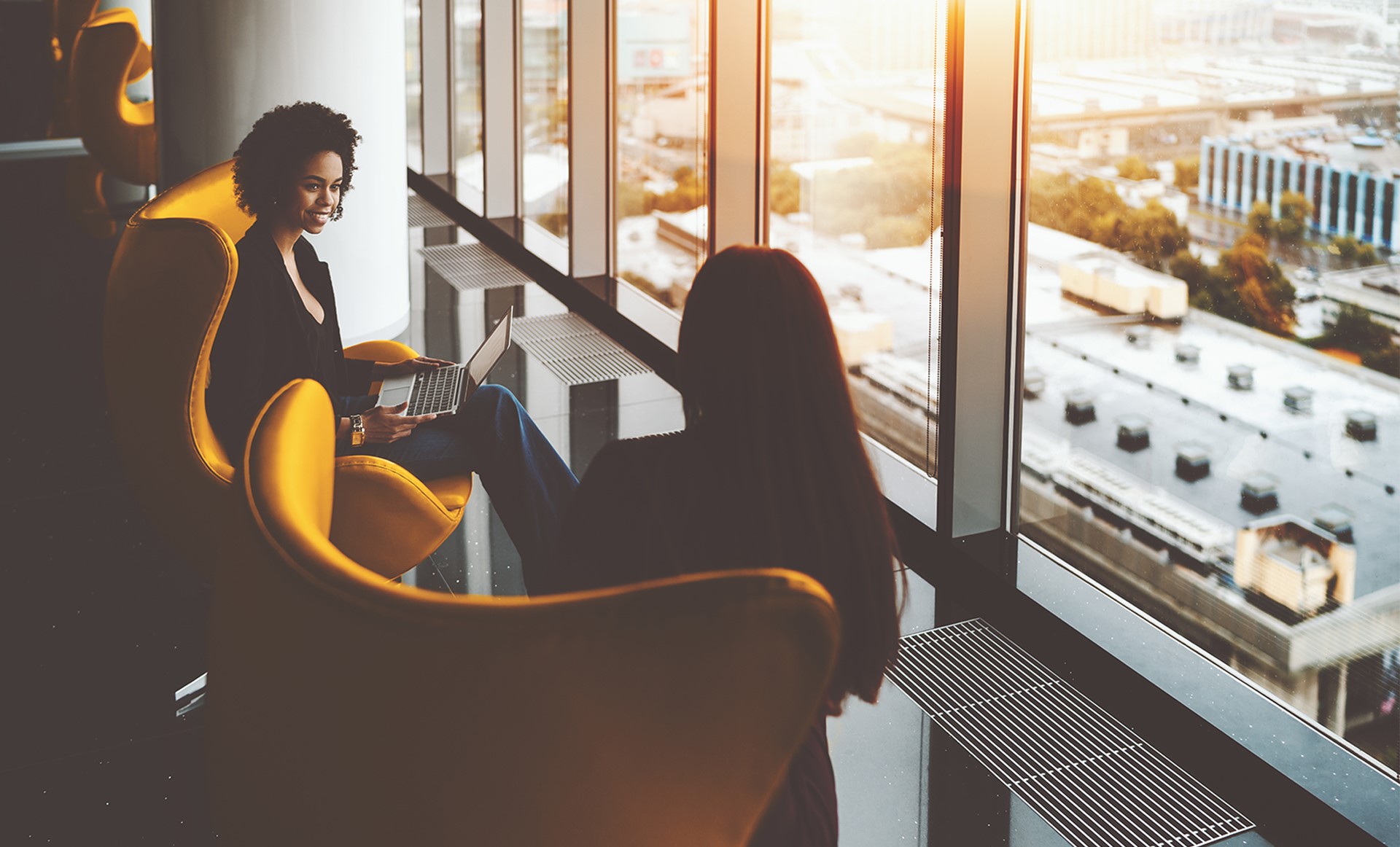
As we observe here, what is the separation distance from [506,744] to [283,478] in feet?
1.60

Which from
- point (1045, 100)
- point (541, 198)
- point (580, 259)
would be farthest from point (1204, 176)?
point (541, 198)

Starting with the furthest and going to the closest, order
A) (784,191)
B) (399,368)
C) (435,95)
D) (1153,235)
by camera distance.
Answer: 1. (435,95)
2. (784,191)
3. (399,368)
4. (1153,235)

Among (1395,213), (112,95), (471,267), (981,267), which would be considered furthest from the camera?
(112,95)

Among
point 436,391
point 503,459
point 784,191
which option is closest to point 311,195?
point 436,391

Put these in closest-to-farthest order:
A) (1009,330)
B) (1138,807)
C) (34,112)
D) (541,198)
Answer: (1138,807) < (1009,330) < (541,198) < (34,112)

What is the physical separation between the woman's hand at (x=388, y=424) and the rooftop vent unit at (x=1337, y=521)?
197cm

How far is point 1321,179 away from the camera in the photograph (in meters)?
2.42

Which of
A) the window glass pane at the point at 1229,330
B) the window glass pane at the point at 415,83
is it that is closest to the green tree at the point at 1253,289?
the window glass pane at the point at 1229,330

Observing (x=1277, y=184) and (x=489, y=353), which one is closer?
(x=1277, y=184)

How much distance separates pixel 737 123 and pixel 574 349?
138 cm

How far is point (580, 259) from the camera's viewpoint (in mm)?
6805

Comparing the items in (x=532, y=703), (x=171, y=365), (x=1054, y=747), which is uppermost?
(x=171, y=365)

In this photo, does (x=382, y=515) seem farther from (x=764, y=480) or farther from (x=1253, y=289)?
(x=1253, y=289)

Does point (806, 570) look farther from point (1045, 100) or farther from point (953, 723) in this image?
point (1045, 100)
